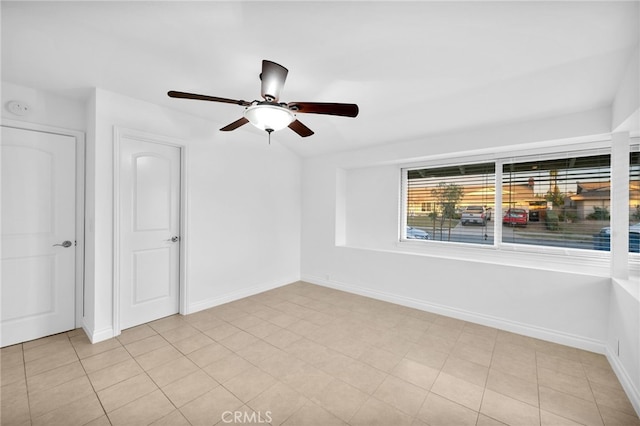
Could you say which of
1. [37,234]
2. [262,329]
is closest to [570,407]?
[262,329]

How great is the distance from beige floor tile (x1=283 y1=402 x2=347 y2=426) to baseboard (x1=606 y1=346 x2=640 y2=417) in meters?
2.02

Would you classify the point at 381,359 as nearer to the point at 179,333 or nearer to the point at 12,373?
the point at 179,333

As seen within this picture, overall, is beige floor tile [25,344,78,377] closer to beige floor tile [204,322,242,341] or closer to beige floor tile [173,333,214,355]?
beige floor tile [173,333,214,355]

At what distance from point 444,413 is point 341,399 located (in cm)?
69

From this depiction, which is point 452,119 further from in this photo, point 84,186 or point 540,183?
point 84,186

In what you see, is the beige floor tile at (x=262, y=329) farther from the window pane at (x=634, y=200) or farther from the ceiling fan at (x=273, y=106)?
the window pane at (x=634, y=200)

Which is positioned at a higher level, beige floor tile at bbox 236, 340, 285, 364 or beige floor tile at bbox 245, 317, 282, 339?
beige floor tile at bbox 245, 317, 282, 339

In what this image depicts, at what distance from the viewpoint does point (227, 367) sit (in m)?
2.33

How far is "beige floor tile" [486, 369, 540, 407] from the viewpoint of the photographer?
1988 mm

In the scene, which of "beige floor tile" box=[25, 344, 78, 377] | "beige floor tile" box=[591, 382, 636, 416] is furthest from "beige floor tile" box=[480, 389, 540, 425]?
"beige floor tile" box=[25, 344, 78, 377]

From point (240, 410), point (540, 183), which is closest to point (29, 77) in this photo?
point (240, 410)

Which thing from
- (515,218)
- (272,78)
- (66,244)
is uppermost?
(272,78)

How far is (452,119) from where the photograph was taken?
3104 millimetres

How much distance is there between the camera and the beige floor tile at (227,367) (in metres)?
2.21
